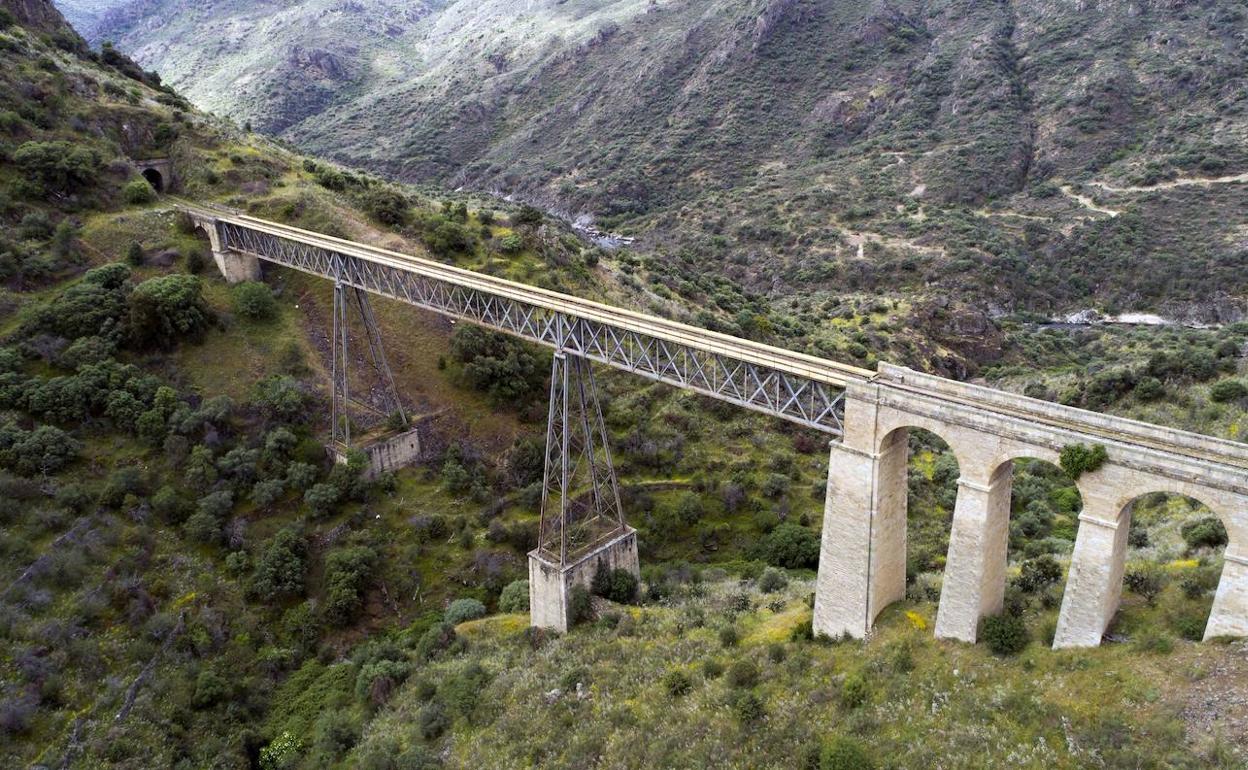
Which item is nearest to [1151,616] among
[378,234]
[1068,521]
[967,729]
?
[967,729]

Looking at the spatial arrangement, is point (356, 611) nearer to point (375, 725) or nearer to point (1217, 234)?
point (375, 725)

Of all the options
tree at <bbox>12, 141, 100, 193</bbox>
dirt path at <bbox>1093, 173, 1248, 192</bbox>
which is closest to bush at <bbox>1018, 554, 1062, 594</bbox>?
tree at <bbox>12, 141, 100, 193</bbox>

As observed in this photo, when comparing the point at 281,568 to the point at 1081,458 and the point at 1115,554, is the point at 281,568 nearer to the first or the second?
the point at 1081,458

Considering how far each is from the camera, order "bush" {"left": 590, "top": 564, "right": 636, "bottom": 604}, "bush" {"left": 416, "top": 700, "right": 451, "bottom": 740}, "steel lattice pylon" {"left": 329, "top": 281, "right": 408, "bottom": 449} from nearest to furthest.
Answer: "bush" {"left": 416, "top": 700, "right": 451, "bottom": 740}
"bush" {"left": 590, "top": 564, "right": 636, "bottom": 604}
"steel lattice pylon" {"left": 329, "top": 281, "right": 408, "bottom": 449}

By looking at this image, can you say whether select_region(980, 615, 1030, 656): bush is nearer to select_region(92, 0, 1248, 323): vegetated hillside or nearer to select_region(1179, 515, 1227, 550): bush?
select_region(1179, 515, 1227, 550): bush

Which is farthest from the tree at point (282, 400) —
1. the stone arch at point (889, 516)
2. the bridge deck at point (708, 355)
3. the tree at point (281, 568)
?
the stone arch at point (889, 516)

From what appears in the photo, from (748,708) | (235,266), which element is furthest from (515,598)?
(235,266)

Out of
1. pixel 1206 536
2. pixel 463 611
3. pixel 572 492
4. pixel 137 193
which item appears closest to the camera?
pixel 1206 536
